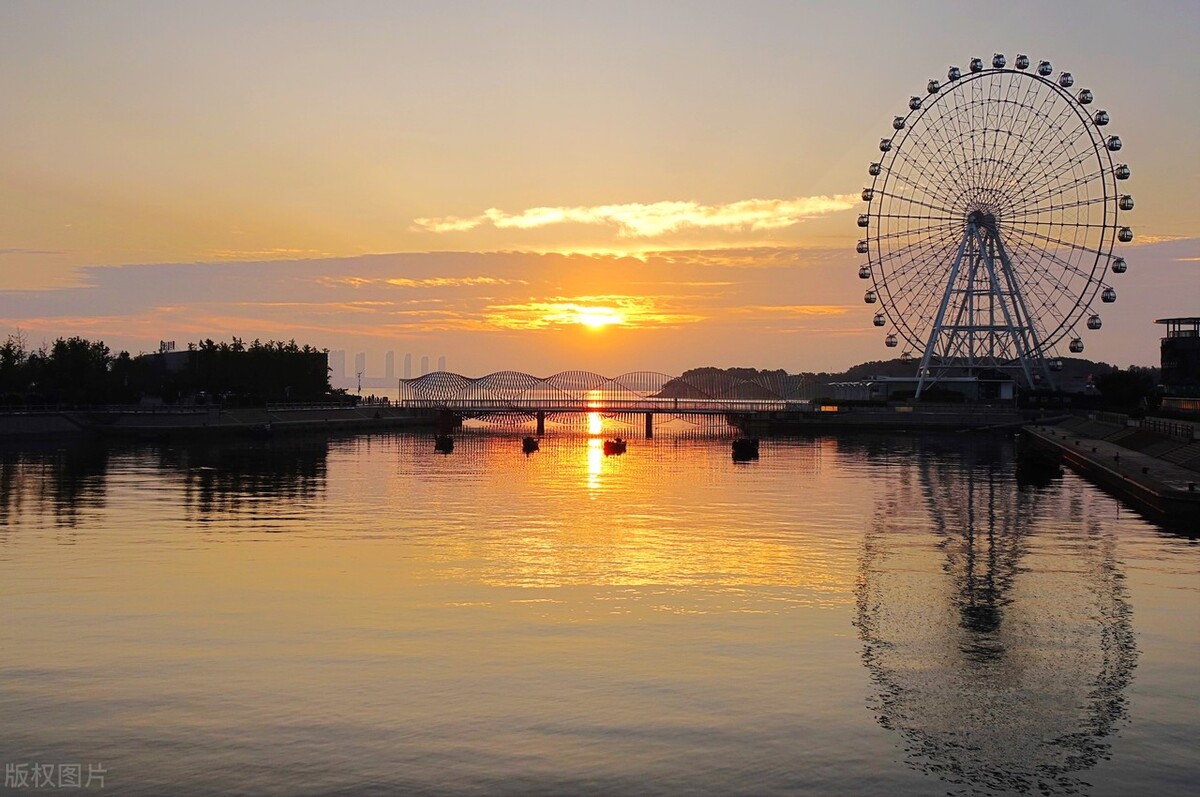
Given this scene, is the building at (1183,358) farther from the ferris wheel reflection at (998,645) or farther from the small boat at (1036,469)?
the ferris wheel reflection at (998,645)

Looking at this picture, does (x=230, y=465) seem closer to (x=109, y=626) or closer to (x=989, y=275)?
(x=109, y=626)

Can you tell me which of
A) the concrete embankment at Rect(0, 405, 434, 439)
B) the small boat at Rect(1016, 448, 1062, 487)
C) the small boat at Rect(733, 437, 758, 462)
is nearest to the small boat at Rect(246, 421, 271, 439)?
the concrete embankment at Rect(0, 405, 434, 439)

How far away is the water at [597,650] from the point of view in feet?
75.9

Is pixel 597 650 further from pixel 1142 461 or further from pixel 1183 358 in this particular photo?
pixel 1183 358

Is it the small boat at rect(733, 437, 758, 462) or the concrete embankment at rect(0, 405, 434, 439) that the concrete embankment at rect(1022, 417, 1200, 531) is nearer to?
the small boat at rect(733, 437, 758, 462)

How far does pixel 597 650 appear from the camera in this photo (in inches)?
1291

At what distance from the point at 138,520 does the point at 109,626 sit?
100.0 feet

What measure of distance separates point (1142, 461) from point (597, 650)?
2840 inches

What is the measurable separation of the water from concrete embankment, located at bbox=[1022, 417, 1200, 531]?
2848mm

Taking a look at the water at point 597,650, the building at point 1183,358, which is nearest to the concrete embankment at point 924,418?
the building at point 1183,358

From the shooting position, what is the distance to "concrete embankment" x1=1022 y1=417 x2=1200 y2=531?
64.1 metres

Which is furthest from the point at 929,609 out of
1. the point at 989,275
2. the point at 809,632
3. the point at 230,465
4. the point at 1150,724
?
the point at 989,275

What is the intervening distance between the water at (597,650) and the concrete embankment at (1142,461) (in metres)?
2.85

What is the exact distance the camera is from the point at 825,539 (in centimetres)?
5847
